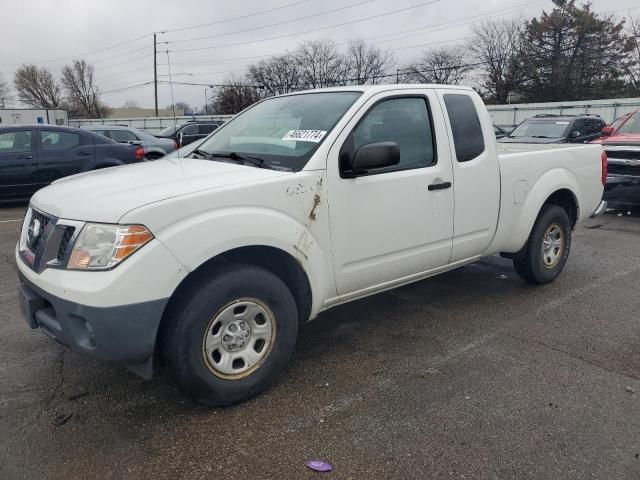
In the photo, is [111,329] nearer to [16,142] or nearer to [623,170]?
[16,142]

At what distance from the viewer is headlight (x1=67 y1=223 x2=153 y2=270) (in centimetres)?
258

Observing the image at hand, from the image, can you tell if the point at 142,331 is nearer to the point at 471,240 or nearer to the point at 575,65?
the point at 471,240

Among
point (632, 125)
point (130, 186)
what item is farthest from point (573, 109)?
point (130, 186)

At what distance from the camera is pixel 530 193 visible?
4797 mm

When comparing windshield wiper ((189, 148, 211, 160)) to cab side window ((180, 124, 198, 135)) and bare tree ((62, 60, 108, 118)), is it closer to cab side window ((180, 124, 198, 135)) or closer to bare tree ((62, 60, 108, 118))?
cab side window ((180, 124, 198, 135))

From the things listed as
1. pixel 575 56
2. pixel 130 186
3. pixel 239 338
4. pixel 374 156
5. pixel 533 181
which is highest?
pixel 575 56

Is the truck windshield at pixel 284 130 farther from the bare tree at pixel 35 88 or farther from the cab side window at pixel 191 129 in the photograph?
the bare tree at pixel 35 88

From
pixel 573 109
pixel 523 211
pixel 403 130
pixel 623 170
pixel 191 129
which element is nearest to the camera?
pixel 403 130

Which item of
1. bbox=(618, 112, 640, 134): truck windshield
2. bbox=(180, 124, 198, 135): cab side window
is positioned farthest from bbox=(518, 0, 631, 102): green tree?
bbox=(618, 112, 640, 134): truck windshield

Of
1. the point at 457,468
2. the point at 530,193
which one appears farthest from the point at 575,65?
the point at 457,468

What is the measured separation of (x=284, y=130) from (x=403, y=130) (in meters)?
0.87

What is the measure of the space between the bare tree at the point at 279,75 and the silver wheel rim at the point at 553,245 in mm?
62777

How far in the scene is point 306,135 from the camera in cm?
348

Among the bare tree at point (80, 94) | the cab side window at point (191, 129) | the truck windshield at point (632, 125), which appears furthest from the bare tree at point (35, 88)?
the truck windshield at point (632, 125)
